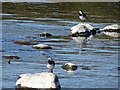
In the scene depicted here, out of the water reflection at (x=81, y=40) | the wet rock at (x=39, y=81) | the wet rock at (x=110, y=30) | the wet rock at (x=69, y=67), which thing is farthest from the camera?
the wet rock at (x=110, y=30)

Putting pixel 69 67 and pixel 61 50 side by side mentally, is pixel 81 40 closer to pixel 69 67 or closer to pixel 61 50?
pixel 61 50

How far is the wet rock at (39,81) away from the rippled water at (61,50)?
1.89ft

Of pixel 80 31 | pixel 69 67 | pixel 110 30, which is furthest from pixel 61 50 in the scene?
pixel 110 30

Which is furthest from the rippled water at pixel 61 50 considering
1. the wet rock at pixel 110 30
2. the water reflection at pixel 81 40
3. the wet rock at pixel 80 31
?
the wet rock at pixel 110 30

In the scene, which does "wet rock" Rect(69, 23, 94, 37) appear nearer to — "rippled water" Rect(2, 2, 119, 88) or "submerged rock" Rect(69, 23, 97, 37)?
"submerged rock" Rect(69, 23, 97, 37)

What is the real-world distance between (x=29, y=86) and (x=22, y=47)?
309 inches

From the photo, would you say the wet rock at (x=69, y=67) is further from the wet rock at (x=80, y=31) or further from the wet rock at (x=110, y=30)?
the wet rock at (x=110, y=30)

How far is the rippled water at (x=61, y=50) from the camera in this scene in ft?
48.6

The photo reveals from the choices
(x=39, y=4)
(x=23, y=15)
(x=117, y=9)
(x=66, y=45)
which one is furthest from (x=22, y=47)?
(x=39, y=4)

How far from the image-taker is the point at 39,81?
13109 mm

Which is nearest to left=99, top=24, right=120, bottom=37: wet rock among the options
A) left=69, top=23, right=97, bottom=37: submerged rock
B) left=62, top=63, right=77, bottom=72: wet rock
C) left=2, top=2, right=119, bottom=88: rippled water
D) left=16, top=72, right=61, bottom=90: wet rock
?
left=2, top=2, right=119, bottom=88: rippled water

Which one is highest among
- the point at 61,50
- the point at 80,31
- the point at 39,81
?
the point at 80,31

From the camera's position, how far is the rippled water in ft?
48.6

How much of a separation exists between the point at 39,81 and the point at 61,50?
726cm
